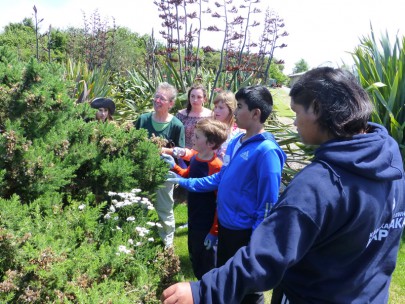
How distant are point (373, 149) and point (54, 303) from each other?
1.34m

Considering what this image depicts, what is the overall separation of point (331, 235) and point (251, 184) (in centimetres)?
149

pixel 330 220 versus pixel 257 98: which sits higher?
pixel 257 98

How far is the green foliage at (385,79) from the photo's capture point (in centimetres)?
575

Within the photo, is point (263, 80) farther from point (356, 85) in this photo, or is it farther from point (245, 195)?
point (356, 85)

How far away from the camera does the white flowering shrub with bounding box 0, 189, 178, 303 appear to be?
64.0 inches

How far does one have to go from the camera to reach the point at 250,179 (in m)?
2.89

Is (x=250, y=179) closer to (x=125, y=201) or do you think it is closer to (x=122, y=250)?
(x=125, y=201)

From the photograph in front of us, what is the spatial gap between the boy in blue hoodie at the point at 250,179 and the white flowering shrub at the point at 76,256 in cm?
81

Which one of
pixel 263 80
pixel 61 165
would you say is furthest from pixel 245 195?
pixel 263 80

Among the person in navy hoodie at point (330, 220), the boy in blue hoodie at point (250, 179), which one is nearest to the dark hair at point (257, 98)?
the boy in blue hoodie at point (250, 179)

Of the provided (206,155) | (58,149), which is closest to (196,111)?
(206,155)

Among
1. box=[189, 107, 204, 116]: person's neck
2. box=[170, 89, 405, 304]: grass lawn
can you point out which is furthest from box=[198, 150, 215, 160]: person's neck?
box=[189, 107, 204, 116]: person's neck

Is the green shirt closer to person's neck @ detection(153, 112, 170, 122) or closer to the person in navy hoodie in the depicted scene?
person's neck @ detection(153, 112, 170, 122)

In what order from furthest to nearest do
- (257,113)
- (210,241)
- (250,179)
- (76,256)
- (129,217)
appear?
(210,241), (257,113), (250,179), (129,217), (76,256)
